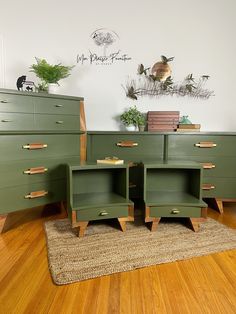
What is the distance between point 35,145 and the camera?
1800 mm

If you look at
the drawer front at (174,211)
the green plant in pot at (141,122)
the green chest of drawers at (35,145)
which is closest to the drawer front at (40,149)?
the green chest of drawers at (35,145)

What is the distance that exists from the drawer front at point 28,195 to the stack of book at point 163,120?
976mm

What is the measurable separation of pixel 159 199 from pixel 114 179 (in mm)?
420

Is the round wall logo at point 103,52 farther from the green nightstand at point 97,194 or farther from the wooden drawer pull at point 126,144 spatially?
the green nightstand at point 97,194

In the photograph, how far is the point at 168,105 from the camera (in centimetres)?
247

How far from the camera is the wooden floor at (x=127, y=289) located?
100cm

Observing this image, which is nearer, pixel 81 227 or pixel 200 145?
pixel 81 227

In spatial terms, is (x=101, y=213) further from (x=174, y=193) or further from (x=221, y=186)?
(x=221, y=186)

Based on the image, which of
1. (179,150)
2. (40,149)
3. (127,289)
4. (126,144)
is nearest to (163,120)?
(179,150)

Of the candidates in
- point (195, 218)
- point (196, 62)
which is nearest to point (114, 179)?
point (195, 218)

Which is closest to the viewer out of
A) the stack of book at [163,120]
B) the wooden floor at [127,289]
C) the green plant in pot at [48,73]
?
the wooden floor at [127,289]

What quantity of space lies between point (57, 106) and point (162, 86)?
1.13 m

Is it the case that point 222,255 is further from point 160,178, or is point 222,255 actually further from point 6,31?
point 6,31

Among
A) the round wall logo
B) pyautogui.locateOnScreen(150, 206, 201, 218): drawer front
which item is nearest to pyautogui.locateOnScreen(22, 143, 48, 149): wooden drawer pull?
pyautogui.locateOnScreen(150, 206, 201, 218): drawer front
